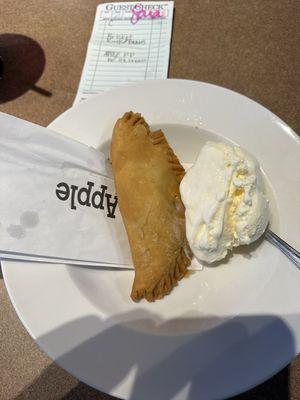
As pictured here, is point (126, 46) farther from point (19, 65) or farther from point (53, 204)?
point (53, 204)

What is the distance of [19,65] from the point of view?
1.09 metres

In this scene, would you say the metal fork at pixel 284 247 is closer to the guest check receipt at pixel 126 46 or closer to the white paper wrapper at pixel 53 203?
the white paper wrapper at pixel 53 203

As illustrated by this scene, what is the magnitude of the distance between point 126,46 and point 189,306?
2.47ft

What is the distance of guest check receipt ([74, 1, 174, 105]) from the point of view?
100 cm

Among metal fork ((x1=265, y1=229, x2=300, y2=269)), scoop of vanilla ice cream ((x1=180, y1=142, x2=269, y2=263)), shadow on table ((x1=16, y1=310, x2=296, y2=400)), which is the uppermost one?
scoop of vanilla ice cream ((x1=180, y1=142, x2=269, y2=263))

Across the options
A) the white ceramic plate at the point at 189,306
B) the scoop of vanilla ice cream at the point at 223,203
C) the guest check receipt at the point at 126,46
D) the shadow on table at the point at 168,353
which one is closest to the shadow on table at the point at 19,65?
the guest check receipt at the point at 126,46

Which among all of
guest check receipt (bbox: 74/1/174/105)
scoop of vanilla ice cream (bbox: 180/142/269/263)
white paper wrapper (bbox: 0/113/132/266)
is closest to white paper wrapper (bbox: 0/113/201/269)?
white paper wrapper (bbox: 0/113/132/266)

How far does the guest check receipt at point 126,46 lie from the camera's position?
1.00 metres

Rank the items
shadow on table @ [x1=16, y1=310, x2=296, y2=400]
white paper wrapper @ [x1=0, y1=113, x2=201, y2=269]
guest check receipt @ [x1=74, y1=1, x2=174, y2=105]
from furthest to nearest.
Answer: guest check receipt @ [x1=74, y1=1, x2=174, y2=105] → white paper wrapper @ [x1=0, y1=113, x2=201, y2=269] → shadow on table @ [x1=16, y1=310, x2=296, y2=400]

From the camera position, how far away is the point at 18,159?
0.69m

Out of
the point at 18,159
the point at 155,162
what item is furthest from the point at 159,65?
the point at 18,159

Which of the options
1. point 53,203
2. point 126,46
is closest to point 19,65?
point 126,46

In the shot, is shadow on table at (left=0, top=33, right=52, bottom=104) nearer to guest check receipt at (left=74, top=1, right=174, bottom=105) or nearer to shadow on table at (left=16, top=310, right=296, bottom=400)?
guest check receipt at (left=74, top=1, right=174, bottom=105)

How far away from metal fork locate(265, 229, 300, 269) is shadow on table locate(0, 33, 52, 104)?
2.31 ft
